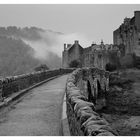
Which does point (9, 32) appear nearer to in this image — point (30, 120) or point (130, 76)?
point (130, 76)

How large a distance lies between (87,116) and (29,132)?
2143 millimetres

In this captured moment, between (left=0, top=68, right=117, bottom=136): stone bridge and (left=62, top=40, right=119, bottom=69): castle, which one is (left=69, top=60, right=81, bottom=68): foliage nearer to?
(left=62, top=40, right=119, bottom=69): castle

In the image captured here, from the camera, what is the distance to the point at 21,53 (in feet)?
291

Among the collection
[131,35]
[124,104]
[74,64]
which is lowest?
[124,104]

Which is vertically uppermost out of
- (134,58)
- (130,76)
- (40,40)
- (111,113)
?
(40,40)

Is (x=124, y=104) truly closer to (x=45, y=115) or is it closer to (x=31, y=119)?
(x=45, y=115)

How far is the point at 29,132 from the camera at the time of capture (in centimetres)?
472

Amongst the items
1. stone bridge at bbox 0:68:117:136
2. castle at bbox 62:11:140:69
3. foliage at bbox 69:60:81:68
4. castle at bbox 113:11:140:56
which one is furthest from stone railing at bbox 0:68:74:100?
castle at bbox 113:11:140:56

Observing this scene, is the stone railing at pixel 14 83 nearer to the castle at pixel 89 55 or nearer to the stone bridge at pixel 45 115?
the stone bridge at pixel 45 115

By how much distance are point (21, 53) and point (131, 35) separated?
5212cm

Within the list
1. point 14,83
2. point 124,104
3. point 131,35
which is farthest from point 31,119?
point 131,35

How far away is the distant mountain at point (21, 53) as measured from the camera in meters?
64.7

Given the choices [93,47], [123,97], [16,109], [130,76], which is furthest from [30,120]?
[93,47]

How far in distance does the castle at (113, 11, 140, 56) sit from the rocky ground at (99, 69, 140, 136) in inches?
329
